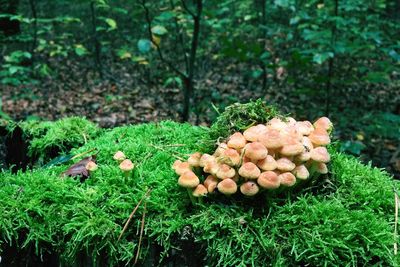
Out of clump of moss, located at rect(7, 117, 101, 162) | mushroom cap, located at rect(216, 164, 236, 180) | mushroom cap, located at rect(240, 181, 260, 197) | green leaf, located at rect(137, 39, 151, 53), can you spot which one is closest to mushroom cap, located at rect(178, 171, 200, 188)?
mushroom cap, located at rect(216, 164, 236, 180)

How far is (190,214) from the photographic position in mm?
1868

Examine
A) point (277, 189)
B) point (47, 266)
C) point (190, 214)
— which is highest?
point (277, 189)

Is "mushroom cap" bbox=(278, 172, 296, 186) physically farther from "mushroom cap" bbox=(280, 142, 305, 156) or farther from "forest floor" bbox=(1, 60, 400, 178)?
"forest floor" bbox=(1, 60, 400, 178)

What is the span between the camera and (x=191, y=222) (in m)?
1.76

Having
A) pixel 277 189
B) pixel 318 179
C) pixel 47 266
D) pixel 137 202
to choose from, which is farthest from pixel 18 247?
pixel 318 179

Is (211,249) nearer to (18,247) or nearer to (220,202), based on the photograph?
(220,202)

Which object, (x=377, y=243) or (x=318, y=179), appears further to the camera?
(x=318, y=179)

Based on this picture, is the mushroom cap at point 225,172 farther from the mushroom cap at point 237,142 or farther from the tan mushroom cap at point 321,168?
the tan mushroom cap at point 321,168

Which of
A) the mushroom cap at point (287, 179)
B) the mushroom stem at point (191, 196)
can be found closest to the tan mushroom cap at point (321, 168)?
the mushroom cap at point (287, 179)

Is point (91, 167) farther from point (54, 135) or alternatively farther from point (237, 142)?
point (54, 135)

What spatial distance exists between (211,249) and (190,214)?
0.74ft

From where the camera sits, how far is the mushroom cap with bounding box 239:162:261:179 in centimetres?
166

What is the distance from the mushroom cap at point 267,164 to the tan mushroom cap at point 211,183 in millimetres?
206

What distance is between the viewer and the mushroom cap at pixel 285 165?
1716 millimetres
